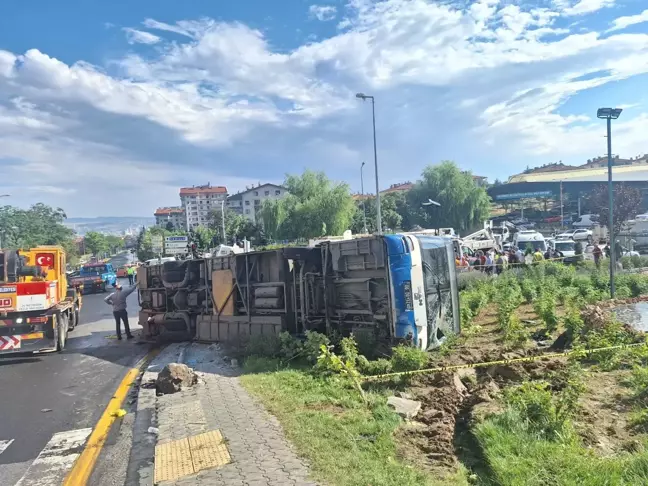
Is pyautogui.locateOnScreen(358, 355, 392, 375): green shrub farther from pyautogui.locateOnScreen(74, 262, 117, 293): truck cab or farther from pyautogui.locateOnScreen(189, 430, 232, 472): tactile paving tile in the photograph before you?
pyautogui.locateOnScreen(74, 262, 117, 293): truck cab

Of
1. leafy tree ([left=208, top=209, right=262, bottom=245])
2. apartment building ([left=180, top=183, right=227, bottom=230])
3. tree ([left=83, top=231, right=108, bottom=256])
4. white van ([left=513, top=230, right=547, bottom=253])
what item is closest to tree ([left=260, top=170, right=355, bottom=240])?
leafy tree ([left=208, top=209, right=262, bottom=245])

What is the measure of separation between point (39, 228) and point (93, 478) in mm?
88419

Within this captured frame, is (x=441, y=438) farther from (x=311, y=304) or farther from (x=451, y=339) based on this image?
(x=311, y=304)

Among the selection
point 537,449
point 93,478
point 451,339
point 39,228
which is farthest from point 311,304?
point 39,228

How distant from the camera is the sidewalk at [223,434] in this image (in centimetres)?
453

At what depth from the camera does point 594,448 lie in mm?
4609

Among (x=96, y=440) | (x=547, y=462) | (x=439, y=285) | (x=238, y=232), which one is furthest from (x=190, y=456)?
(x=238, y=232)

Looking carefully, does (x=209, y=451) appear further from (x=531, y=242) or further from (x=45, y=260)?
(x=531, y=242)

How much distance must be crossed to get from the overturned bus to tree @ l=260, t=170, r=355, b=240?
44.7 metres

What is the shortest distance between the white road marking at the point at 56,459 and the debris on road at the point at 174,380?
1.29 metres

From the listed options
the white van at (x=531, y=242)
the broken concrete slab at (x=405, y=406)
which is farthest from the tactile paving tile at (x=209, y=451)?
the white van at (x=531, y=242)

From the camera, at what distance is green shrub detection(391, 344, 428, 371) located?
7691mm

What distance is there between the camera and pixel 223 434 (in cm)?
567

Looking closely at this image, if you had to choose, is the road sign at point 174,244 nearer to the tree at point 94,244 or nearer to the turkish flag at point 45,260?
the turkish flag at point 45,260
